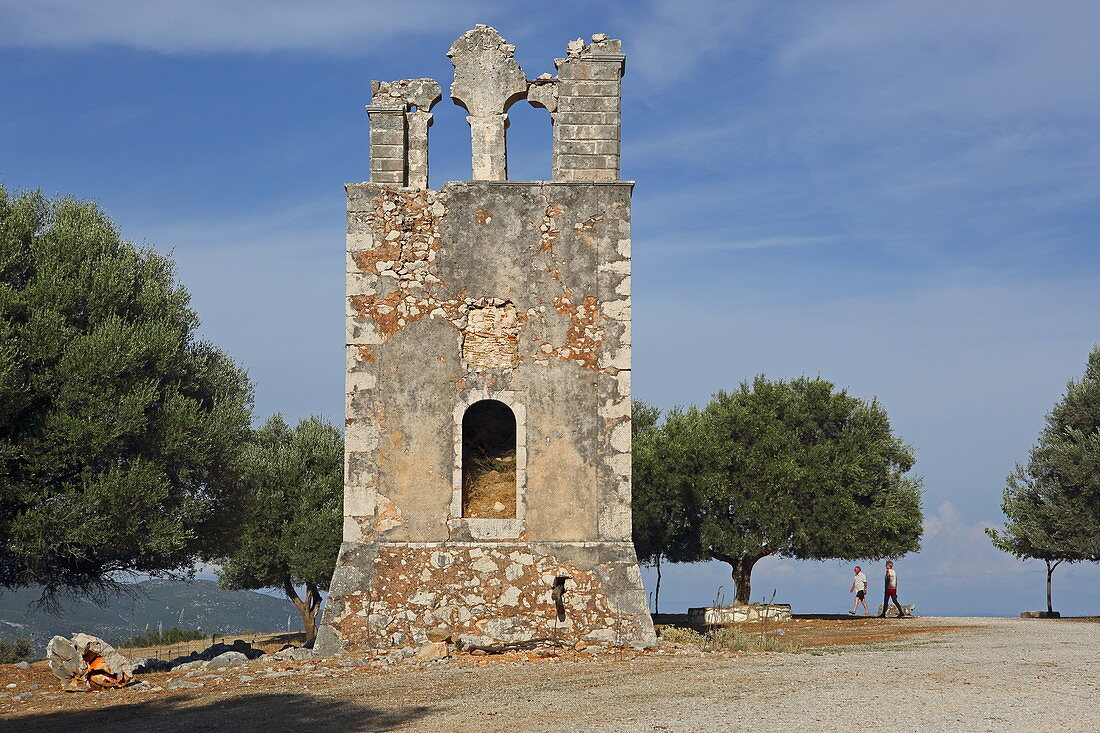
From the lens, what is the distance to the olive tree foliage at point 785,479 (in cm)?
2992

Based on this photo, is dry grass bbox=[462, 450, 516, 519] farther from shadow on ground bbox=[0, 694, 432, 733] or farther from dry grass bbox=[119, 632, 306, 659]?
dry grass bbox=[119, 632, 306, 659]

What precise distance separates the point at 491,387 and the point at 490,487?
5.30 feet

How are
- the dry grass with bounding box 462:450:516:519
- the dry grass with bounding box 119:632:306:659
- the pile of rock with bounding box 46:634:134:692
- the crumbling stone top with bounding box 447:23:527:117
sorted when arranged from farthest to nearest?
the dry grass with bounding box 119:632:306:659 → the crumbling stone top with bounding box 447:23:527:117 → the dry grass with bounding box 462:450:516:519 → the pile of rock with bounding box 46:634:134:692

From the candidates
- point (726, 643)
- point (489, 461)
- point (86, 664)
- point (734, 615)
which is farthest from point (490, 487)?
point (734, 615)

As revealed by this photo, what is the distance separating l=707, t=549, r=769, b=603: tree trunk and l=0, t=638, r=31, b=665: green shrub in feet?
58.6

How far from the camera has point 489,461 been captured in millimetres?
16906

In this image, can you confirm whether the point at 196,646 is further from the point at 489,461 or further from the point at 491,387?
the point at 491,387

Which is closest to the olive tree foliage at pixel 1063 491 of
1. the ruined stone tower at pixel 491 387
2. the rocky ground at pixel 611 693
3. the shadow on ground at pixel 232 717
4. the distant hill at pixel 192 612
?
the rocky ground at pixel 611 693

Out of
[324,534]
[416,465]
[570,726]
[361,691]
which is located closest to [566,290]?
[416,465]

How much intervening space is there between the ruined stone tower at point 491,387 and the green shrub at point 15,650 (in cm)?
1034

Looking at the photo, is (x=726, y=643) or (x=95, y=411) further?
(x=95, y=411)

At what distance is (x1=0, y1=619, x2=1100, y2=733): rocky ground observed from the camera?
9656mm

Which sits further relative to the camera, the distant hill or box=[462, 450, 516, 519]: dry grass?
the distant hill

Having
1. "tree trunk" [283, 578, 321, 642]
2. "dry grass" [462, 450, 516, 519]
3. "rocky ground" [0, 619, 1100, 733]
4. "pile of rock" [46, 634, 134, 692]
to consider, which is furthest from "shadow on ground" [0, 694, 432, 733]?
"tree trunk" [283, 578, 321, 642]
